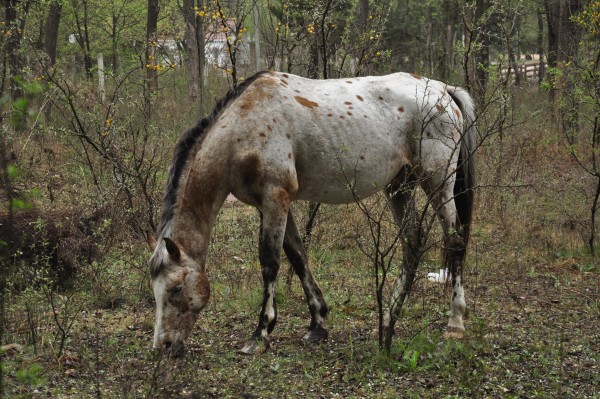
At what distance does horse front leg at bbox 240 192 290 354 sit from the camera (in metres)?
5.61

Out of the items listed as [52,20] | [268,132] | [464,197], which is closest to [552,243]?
[464,197]

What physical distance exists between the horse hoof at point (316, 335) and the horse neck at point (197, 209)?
1147 mm

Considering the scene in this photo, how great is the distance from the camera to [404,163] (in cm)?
641

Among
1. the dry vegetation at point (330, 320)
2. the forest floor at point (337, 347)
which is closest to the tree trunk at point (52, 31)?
the dry vegetation at point (330, 320)

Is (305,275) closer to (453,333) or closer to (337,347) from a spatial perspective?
(337,347)

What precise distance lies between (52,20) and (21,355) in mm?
13046

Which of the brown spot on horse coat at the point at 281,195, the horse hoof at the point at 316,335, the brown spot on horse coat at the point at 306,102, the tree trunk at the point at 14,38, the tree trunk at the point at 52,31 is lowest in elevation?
the horse hoof at the point at 316,335

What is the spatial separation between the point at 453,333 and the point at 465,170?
4.98ft

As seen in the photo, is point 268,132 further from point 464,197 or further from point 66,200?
point 66,200

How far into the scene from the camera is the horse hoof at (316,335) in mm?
5919

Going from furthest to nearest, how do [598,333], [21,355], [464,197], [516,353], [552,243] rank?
1. [552,243]
2. [464,197]
3. [598,333]
4. [516,353]
5. [21,355]

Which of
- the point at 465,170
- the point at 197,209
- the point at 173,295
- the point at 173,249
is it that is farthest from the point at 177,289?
the point at 465,170

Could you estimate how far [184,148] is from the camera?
5.62m

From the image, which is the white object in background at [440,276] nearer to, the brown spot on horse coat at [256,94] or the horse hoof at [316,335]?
the horse hoof at [316,335]
